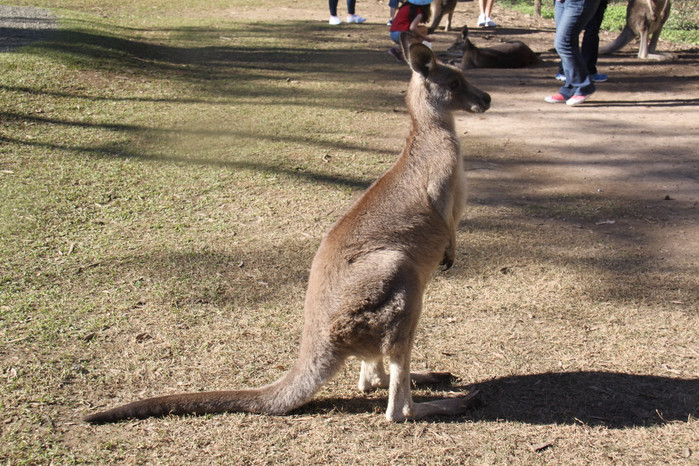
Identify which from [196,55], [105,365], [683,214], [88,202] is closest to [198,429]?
[105,365]

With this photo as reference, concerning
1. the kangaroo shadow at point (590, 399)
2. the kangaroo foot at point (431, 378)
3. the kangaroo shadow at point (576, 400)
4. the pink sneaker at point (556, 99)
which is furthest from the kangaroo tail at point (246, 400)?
the pink sneaker at point (556, 99)

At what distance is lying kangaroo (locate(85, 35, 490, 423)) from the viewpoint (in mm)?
2658

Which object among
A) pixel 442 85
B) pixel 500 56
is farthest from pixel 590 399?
pixel 500 56

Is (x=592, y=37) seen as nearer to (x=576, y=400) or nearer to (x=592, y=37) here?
(x=592, y=37)

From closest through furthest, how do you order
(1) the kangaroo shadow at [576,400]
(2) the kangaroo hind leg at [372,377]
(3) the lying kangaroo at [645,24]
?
(1) the kangaroo shadow at [576,400] < (2) the kangaroo hind leg at [372,377] < (3) the lying kangaroo at [645,24]

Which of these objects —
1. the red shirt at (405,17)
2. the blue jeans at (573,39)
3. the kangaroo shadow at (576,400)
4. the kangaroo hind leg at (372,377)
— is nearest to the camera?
the kangaroo shadow at (576,400)

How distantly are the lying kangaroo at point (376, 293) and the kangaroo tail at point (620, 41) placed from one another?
8089 mm

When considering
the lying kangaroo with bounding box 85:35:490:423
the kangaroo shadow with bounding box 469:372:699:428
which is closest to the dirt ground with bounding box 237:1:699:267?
the kangaroo shadow with bounding box 469:372:699:428

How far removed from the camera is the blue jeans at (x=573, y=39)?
6.98 meters

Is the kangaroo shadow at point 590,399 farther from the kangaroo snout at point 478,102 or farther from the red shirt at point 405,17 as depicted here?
the red shirt at point 405,17

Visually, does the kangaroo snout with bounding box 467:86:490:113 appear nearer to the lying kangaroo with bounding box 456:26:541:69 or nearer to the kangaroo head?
the kangaroo head

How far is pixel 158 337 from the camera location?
3.46m

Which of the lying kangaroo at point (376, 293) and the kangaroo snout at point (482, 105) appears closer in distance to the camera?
the lying kangaroo at point (376, 293)

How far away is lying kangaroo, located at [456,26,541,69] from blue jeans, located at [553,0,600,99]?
2102 millimetres
